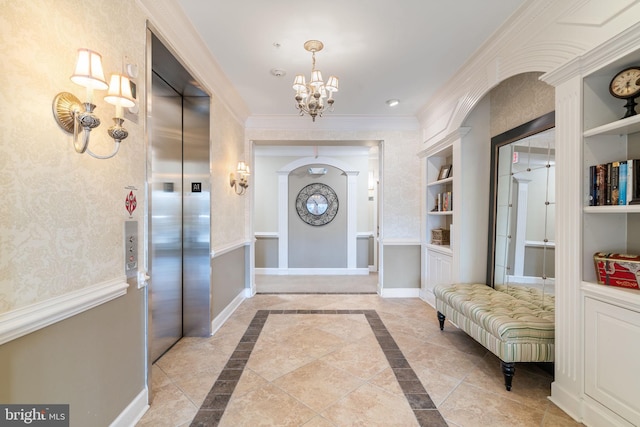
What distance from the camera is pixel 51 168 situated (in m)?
1.23

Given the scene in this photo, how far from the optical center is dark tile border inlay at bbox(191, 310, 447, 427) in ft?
6.04

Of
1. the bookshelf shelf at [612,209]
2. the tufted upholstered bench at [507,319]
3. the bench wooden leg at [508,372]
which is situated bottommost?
the bench wooden leg at [508,372]

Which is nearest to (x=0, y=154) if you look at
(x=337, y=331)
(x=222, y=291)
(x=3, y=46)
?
(x=3, y=46)

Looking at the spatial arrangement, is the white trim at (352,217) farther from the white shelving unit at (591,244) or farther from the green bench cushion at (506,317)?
the white shelving unit at (591,244)

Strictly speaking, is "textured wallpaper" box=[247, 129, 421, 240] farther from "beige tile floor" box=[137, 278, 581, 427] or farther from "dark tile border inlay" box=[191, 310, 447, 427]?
"dark tile border inlay" box=[191, 310, 447, 427]

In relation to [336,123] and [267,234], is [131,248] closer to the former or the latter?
[336,123]

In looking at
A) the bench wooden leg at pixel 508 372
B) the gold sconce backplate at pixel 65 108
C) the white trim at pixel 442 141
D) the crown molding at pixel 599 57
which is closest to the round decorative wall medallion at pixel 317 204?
the white trim at pixel 442 141

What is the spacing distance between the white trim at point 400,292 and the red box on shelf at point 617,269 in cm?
289

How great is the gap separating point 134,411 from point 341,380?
4.78 feet

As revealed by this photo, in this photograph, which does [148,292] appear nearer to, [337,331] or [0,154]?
[0,154]

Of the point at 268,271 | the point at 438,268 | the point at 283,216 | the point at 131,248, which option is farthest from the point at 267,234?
the point at 131,248

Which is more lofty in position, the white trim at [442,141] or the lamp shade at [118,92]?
the white trim at [442,141]

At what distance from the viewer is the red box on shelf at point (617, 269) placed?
161 centimetres

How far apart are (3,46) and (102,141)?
54cm
